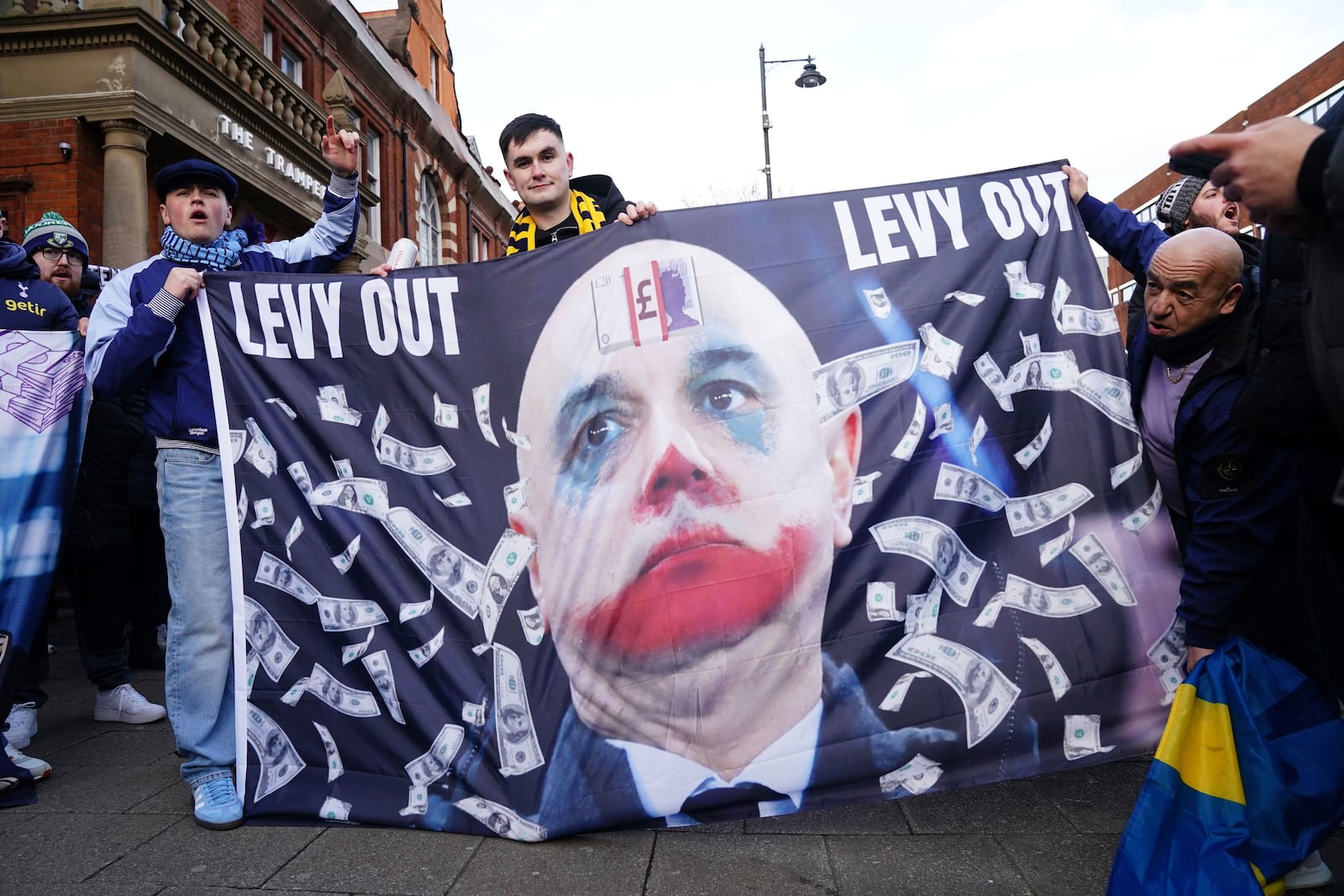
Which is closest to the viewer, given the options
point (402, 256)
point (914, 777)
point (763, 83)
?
point (914, 777)

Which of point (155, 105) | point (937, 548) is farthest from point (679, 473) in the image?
point (155, 105)

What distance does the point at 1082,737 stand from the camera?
2.48m

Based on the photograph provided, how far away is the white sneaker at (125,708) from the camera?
3748mm

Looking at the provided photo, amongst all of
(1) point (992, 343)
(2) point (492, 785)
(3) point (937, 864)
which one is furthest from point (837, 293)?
(2) point (492, 785)

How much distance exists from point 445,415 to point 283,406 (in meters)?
0.56

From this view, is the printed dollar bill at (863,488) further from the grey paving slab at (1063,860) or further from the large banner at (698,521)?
the grey paving slab at (1063,860)

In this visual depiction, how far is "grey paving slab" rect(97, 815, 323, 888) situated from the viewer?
2.30m

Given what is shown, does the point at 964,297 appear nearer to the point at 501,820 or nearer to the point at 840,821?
the point at 840,821

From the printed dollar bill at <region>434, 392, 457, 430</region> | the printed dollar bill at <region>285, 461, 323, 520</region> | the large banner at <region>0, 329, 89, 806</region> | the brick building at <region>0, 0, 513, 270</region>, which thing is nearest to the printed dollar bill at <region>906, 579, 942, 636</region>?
the printed dollar bill at <region>434, 392, 457, 430</region>

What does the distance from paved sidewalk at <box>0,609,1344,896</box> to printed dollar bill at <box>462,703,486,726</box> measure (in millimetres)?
326

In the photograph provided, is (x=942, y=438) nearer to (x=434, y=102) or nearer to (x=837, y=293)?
(x=837, y=293)

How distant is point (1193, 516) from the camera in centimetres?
229

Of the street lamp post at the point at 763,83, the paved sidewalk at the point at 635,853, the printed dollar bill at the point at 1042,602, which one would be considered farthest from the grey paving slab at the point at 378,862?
the street lamp post at the point at 763,83

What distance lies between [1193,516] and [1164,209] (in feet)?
6.23
